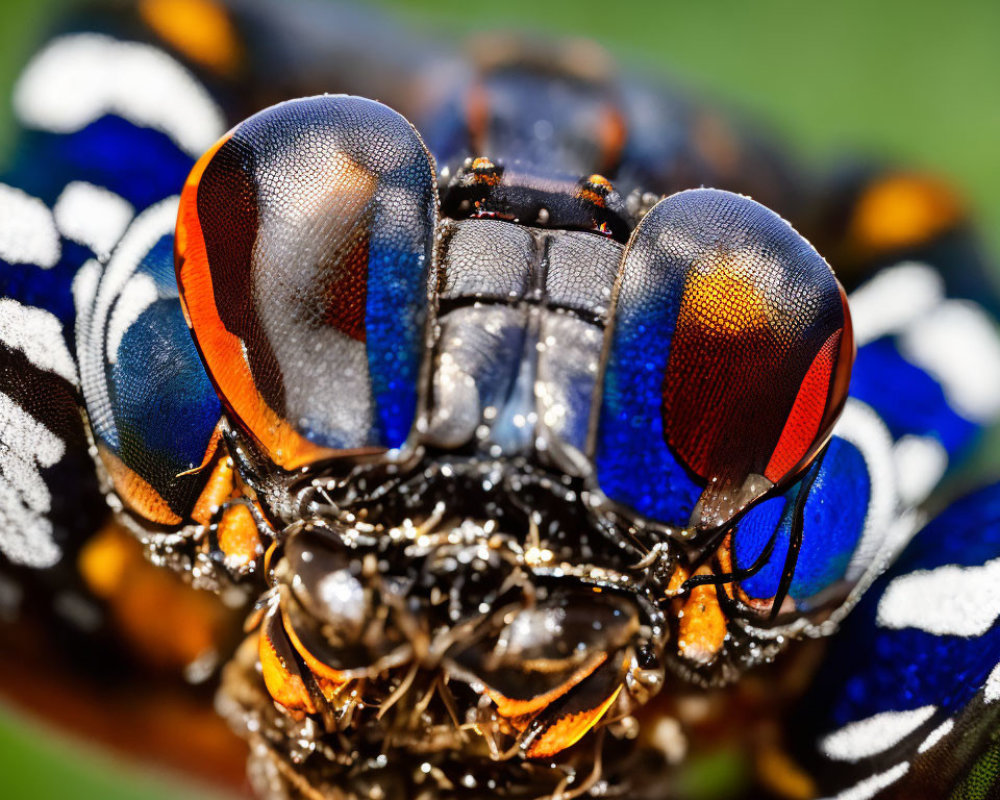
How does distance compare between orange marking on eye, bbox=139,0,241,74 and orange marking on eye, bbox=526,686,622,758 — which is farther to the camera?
orange marking on eye, bbox=139,0,241,74

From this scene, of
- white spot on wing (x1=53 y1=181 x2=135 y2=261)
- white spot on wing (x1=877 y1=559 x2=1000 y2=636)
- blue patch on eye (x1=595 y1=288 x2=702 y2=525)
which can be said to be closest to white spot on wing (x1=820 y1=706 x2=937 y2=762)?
white spot on wing (x1=877 y1=559 x2=1000 y2=636)

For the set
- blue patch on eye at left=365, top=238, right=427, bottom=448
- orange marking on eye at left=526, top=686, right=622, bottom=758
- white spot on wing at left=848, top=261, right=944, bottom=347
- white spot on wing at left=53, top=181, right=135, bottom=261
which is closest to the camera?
blue patch on eye at left=365, top=238, right=427, bottom=448

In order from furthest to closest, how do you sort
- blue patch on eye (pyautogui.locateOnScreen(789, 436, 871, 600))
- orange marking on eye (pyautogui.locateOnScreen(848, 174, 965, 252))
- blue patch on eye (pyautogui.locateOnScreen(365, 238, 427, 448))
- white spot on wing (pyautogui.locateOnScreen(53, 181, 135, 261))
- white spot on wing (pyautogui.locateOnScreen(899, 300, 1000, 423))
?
1. orange marking on eye (pyautogui.locateOnScreen(848, 174, 965, 252))
2. white spot on wing (pyautogui.locateOnScreen(899, 300, 1000, 423))
3. white spot on wing (pyautogui.locateOnScreen(53, 181, 135, 261))
4. blue patch on eye (pyautogui.locateOnScreen(789, 436, 871, 600))
5. blue patch on eye (pyautogui.locateOnScreen(365, 238, 427, 448))

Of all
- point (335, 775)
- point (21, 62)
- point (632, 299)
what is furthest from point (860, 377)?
point (21, 62)

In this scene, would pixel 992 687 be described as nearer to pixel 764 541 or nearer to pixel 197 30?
pixel 764 541

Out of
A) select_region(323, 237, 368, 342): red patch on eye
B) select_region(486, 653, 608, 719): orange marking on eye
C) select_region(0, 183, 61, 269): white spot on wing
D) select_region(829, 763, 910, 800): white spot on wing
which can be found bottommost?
select_region(829, 763, 910, 800): white spot on wing

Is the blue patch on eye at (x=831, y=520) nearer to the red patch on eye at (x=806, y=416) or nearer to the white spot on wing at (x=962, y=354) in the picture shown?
the red patch on eye at (x=806, y=416)

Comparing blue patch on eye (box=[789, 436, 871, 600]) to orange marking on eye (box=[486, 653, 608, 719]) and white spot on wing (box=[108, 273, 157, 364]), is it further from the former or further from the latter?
white spot on wing (box=[108, 273, 157, 364])

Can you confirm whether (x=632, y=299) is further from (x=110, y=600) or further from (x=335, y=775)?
(x=110, y=600)
